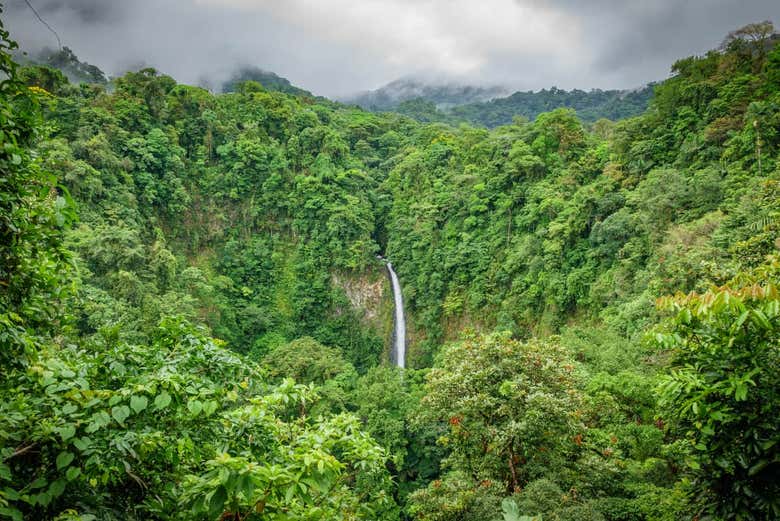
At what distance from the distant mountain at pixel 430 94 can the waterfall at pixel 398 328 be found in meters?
87.0

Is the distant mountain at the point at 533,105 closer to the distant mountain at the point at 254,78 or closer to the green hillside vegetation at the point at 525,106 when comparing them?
the green hillside vegetation at the point at 525,106

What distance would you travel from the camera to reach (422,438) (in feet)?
49.8

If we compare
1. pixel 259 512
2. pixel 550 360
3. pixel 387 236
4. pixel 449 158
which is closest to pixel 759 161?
pixel 550 360

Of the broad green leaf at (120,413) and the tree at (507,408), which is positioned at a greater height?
the broad green leaf at (120,413)

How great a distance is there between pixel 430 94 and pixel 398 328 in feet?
334

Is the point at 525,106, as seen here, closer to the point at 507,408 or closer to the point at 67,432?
the point at 507,408

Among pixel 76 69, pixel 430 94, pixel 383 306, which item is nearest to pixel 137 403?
pixel 383 306

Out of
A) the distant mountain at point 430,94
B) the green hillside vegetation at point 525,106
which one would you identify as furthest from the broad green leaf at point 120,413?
the distant mountain at point 430,94

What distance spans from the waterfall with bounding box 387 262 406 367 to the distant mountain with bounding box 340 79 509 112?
87.0 metres

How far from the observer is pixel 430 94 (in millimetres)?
115625

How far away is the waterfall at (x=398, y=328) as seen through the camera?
26250 mm

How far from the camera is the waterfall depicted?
1033 inches

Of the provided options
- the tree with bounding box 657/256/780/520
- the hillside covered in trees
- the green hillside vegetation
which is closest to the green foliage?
the tree with bounding box 657/256/780/520

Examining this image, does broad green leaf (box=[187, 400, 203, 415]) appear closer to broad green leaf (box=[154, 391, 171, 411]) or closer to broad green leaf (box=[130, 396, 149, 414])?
broad green leaf (box=[154, 391, 171, 411])
